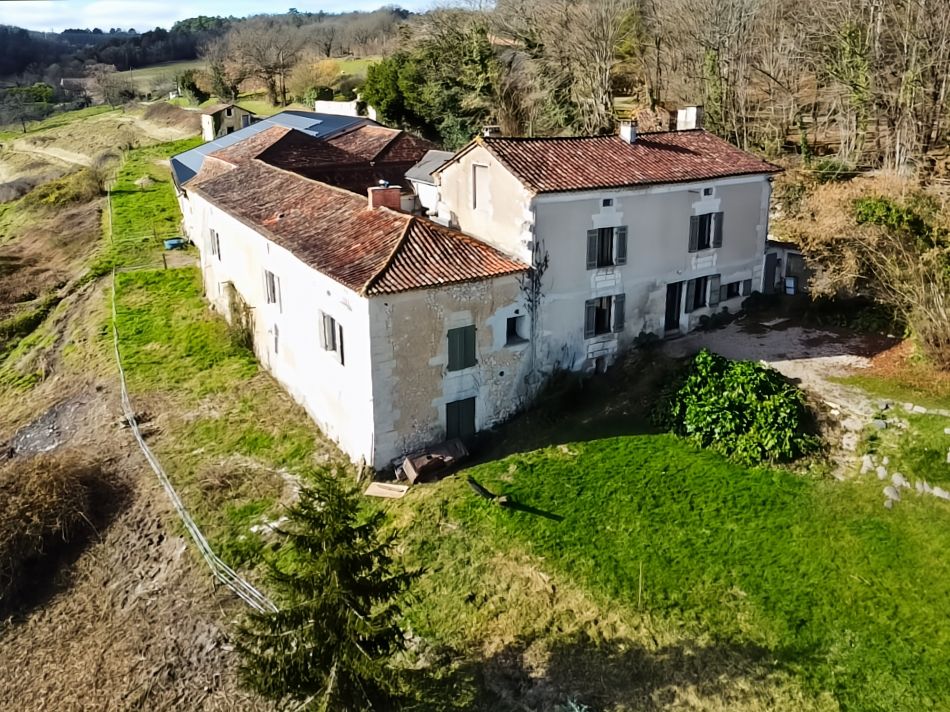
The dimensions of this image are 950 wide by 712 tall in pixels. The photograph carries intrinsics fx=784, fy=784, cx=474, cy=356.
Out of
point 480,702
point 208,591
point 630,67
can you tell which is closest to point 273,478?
point 208,591

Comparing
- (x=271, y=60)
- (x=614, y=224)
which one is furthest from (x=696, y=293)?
(x=271, y=60)

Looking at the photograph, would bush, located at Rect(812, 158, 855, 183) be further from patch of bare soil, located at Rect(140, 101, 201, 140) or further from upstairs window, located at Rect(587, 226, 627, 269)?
patch of bare soil, located at Rect(140, 101, 201, 140)

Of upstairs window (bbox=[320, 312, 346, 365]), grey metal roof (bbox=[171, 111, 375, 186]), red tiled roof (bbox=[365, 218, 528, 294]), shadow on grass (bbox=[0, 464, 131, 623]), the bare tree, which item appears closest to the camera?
shadow on grass (bbox=[0, 464, 131, 623])

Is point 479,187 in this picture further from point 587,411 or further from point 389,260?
point 587,411

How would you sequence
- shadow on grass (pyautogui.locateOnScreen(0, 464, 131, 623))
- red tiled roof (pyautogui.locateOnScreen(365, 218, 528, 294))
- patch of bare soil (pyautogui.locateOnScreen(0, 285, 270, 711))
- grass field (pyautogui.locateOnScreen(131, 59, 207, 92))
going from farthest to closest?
grass field (pyautogui.locateOnScreen(131, 59, 207, 92)), red tiled roof (pyautogui.locateOnScreen(365, 218, 528, 294)), shadow on grass (pyautogui.locateOnScreen(0, 464, 131, 623)), patch of bare soil (pyautogui.locateOnScreen(0, 285, 270, 711))

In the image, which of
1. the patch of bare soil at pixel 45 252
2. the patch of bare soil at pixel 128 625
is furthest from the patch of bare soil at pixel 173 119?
the patch of bare soil at pixel 128 625

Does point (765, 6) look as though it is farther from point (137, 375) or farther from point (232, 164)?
point (137, 375)

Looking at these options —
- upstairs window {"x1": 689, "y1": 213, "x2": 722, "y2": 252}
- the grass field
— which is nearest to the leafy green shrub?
upstairs window {"x1": 689, "y1": 213, "x2": 722, "y2": 252}

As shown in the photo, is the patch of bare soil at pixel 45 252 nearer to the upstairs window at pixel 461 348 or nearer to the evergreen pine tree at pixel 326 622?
the upstairs window at pixel 461 348
